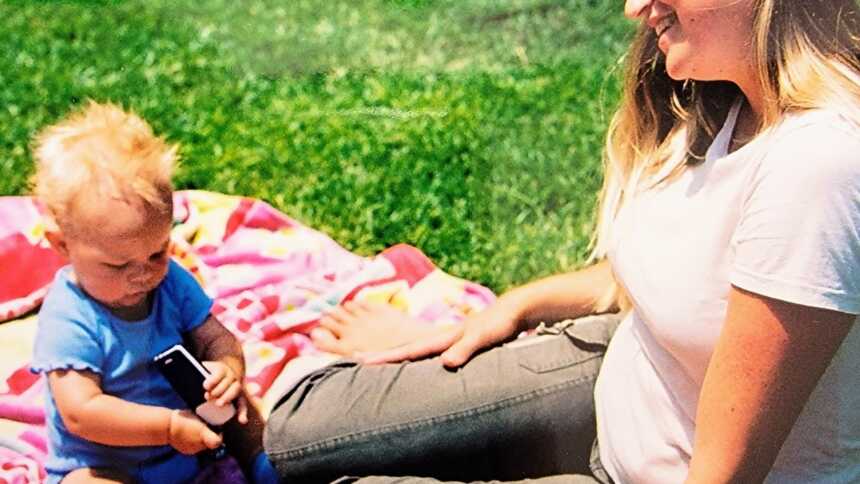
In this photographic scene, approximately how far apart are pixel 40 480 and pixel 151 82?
2.00 metres

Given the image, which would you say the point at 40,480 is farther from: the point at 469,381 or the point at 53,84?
the point at 53,84

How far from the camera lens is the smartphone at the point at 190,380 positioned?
7.48 feet

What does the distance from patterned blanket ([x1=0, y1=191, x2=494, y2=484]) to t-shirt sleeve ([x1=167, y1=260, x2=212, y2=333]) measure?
0.32m

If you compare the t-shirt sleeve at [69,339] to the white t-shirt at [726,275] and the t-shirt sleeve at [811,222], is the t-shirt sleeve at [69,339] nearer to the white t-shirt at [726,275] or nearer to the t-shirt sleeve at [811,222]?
the white t-shirt at [726,275]

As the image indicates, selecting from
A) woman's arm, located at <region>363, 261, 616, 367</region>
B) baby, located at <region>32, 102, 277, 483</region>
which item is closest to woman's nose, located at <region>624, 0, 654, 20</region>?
woman's arm, located at <region>363, 261, 616, 367</region>

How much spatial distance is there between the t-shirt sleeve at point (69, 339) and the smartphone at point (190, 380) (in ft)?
0.41

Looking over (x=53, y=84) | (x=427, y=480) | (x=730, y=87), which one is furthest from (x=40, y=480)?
(x=53, y=84)

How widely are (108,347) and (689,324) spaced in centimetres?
115

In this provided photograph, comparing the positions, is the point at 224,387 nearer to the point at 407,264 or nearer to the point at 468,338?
the point at 468,338

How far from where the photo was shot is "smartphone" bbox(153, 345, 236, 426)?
2281mm

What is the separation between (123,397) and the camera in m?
2.34

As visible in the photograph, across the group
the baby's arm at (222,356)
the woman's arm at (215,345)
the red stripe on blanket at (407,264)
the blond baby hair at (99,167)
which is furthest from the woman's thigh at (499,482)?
the red stripe on blanket at (407,264)

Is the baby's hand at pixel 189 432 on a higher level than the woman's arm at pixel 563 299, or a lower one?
lower

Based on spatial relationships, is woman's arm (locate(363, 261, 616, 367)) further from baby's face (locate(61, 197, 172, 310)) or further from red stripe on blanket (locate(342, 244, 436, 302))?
red stripe on blanket (locate(342, 244, 436, 302))
